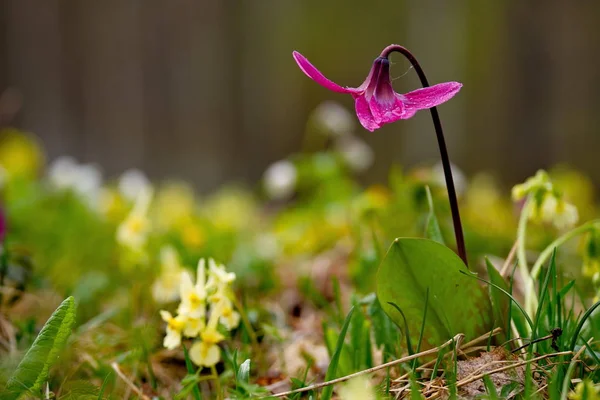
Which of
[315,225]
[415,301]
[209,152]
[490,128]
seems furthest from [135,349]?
[209,152]

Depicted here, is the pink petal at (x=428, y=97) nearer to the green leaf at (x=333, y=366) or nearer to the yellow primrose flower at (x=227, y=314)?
the green leaf at (x=333, y=366)

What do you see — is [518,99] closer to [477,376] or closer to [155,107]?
[155,107]

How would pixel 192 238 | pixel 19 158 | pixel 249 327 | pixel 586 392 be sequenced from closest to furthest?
pixel 586 392 → pixel 249 327 → pixel 192 238 → pixel 19 158

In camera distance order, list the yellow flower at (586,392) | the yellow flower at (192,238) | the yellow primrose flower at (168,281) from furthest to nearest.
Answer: the yellow flower at (192,238)
the yellow primrose flower at (168,281)
the yellow flower at (586,392)

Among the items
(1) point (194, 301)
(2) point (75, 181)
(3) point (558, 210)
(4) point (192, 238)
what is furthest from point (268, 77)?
(1) point (194, 301)

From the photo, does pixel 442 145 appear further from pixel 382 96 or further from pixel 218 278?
pixel 218 278

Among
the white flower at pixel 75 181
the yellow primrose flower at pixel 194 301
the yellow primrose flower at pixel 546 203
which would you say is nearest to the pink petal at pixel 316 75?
the yellow primrose flower at pixel 194 301

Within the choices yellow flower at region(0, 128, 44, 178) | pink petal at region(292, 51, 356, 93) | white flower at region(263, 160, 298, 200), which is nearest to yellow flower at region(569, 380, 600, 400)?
pink petal at region(292, 51, 356, 93)
